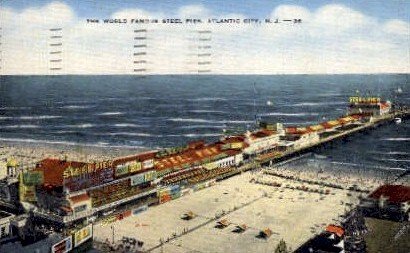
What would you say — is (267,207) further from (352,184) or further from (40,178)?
(40,178)

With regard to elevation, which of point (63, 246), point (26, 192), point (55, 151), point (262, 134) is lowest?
point (63, 246)

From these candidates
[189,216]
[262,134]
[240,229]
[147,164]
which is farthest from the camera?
[262,134]

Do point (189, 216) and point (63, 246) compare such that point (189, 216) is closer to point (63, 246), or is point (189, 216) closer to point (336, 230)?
point (63, 246)

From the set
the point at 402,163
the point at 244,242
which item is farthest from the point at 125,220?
the point at 402,163

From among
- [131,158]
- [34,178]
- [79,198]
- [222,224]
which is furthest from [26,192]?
[222,224]

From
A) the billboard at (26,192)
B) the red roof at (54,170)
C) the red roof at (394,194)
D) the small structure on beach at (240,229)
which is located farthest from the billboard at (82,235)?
the red roof at (394,194)
